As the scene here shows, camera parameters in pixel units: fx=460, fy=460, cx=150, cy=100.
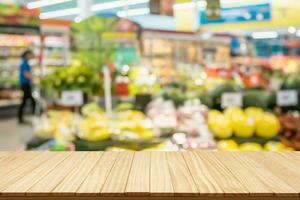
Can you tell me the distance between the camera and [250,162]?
1432mm

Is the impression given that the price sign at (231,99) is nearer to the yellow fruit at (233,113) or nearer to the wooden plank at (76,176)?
the yellow fruit at (233,113)

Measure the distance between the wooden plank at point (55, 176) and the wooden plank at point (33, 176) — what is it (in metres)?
0.02

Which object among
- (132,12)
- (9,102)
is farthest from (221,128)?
(9,102)

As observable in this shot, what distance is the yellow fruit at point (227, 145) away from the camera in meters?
3.01

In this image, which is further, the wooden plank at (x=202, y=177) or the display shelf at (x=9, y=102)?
the display shelf at (x=9, y=102)

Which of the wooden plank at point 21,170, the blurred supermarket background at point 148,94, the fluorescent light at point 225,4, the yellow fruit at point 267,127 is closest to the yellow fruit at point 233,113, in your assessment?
the blurred supermarket background at point 148,94

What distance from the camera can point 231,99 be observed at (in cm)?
385

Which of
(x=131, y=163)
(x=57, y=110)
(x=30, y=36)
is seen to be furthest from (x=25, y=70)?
(x=131, y=163)

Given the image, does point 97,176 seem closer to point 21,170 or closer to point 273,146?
point 21,170

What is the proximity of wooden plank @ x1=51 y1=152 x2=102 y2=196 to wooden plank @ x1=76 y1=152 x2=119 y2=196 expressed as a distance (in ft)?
0.04

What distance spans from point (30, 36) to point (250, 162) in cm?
1212

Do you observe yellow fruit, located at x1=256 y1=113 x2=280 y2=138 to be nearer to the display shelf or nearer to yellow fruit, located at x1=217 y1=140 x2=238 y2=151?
yellow fruit, located at x1=217 y1=140 x2=238 y2=151

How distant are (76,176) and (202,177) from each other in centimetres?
34

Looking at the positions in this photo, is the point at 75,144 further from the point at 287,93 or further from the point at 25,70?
the point at 25,70
